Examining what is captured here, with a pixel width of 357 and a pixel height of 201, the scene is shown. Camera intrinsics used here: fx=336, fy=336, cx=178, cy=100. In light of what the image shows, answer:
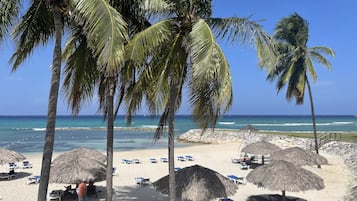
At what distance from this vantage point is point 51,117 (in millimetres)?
5957

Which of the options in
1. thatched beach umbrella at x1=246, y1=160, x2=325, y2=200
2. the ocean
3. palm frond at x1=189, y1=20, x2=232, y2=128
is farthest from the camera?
the ocean

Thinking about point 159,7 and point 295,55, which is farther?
point 295,55

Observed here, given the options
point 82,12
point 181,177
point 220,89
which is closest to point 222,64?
point 220,89

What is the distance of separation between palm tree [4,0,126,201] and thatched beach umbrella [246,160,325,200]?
6.50 meters

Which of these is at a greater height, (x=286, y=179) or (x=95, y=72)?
(x=95, y=72)

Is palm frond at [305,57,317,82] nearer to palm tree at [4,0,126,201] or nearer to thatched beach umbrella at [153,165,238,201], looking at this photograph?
thatched beach umbrella at [153,165,238,201]

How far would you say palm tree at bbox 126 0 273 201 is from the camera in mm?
6363

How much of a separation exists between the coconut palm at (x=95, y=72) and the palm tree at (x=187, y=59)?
440mm

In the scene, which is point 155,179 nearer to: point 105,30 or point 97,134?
point 105,30

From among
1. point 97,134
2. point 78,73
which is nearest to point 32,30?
point 78,73

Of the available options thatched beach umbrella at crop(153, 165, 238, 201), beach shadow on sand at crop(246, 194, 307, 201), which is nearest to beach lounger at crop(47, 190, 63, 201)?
thatched beach umbrella at crop(153, 165, 238, 201)

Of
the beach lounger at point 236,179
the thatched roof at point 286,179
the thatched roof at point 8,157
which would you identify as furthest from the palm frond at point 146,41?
the thatched roof at point 8,157

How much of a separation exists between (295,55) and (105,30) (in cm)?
1781

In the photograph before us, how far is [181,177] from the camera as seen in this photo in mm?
8891
